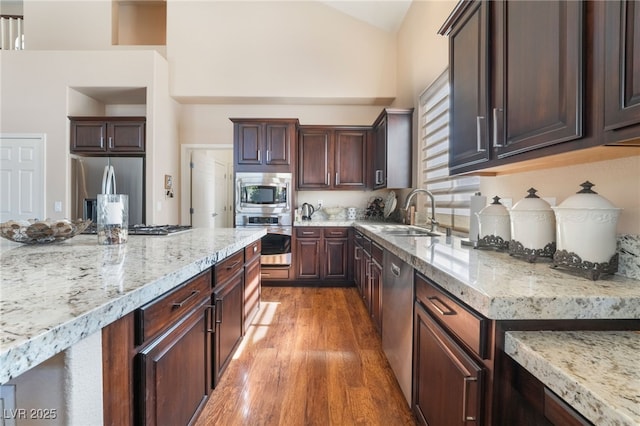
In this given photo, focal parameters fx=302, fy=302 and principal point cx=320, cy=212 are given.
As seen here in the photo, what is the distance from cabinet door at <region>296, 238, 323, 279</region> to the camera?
4.21m

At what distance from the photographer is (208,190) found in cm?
534

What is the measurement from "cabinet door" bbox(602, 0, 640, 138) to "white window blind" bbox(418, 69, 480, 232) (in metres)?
1.43

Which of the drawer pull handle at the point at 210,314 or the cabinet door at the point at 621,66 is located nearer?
the cabinet door at the point at 621,66

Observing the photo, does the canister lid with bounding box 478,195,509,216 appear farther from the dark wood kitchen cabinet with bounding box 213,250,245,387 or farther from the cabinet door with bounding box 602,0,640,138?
the dark wood kitchen cabinet with bounding box 213,250,245,387

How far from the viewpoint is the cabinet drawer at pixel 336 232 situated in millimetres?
4223

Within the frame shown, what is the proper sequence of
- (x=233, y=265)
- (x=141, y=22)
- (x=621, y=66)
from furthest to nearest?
(x=141, y=22)
(x=233, y=265)
(x=621, y=66)

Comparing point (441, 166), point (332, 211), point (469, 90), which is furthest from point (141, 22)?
point (469, 90)

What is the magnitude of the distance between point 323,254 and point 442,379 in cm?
311

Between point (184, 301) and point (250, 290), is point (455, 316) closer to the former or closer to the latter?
point (184, 301)

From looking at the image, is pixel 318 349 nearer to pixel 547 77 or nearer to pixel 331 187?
pixel 547 77

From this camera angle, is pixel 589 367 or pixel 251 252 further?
pixel 251 252

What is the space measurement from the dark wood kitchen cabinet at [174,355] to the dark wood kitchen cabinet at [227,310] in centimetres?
10

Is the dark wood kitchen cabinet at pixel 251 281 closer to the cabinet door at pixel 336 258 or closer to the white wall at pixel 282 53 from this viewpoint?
the cabinet door at pixel 336 258

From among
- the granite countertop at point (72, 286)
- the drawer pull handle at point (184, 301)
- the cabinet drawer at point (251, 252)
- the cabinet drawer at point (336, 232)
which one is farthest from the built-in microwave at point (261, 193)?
the drawer pull handle at point (184, 301)
